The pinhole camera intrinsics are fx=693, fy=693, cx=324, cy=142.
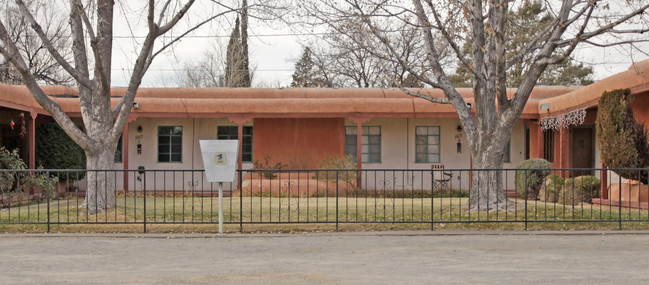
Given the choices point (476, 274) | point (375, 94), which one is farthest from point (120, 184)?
point (476, 274)

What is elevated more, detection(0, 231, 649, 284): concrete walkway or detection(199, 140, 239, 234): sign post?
detection(199, 140, 239, 234): sign post

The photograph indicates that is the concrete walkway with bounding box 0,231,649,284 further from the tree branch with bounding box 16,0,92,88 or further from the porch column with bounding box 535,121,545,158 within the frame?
the porch column with bounding box 535,121,545,158

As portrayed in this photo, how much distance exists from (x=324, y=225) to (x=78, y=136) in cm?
525

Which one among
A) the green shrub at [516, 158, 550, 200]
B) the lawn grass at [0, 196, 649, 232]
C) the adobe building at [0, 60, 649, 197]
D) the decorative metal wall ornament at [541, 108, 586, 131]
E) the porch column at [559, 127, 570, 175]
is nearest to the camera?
the lawn grass at [0, 196, 649, 232]

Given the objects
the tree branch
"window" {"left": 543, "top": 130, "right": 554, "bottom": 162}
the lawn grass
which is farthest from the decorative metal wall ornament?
the tree branch

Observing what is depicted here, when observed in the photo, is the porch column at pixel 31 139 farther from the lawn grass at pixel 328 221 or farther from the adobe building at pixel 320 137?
the lawn grass at pixel 328 221

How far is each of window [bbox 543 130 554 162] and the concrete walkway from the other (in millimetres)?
10823

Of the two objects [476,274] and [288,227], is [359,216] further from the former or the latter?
[476,274]

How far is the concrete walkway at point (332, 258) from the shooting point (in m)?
7.35

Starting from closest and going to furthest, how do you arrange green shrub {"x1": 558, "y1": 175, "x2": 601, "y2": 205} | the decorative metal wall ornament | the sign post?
1. the sign post
2. green shrub {"x1": 558, "y1": 175, "x2": 601, "y2": 205}
3. the decorative metal wall ornament

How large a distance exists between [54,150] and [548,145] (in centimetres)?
1488

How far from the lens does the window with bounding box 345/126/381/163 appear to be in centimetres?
2227

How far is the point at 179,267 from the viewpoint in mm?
8039

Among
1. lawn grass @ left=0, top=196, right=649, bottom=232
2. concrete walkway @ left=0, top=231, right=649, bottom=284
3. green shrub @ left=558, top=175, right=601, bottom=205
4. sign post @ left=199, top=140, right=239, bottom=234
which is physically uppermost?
sign post @ left=199, top=140, right=239, bottom=234
